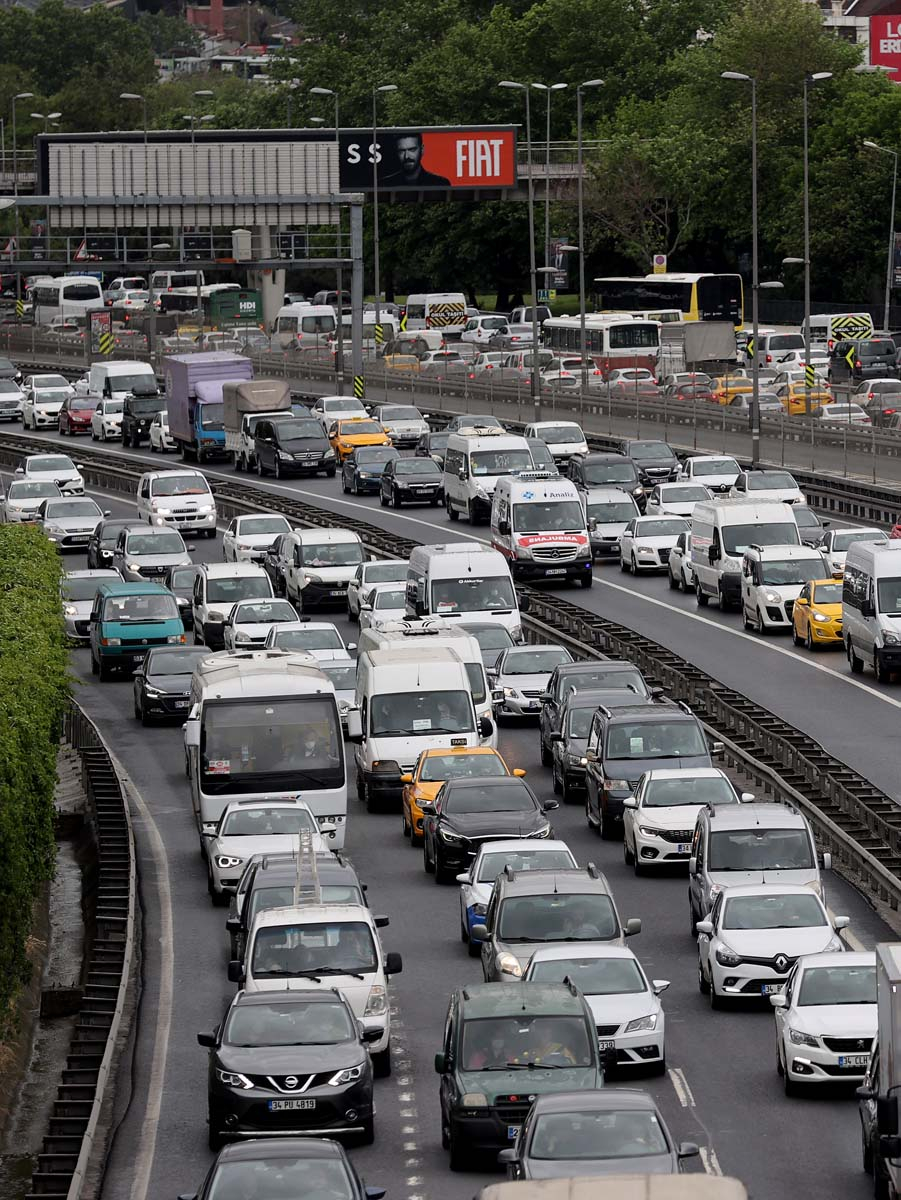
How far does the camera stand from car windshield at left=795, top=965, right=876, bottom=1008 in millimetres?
22172

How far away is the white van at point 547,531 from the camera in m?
52.8

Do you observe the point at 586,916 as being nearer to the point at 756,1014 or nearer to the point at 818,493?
the point at 756,1014

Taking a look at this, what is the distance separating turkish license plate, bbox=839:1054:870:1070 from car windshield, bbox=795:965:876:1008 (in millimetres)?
498

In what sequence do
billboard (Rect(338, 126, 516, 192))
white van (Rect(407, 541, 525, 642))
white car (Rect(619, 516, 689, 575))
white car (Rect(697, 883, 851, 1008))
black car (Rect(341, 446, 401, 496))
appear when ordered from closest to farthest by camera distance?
white car (Rect(697, 883, 851, 1008)) → white van (Rect(407, 541, 525, 642)) → white car (Rect(619, 516, 689, 575)) → black car (Rect(341, 446, 401, 496)) → billboard (Rect(338, 126, 516, 192))

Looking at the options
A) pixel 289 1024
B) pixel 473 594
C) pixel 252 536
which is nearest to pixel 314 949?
pixel 289 1024

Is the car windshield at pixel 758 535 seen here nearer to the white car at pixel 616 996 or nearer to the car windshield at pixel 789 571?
the car windshield at pixel 789 571

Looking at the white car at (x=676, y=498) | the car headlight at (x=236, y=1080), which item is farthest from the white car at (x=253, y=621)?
the car headlight at (x=236, y=1080)

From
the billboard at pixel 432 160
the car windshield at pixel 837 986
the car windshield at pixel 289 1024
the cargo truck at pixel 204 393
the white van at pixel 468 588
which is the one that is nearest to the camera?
the car windshield at pixel 289 1024

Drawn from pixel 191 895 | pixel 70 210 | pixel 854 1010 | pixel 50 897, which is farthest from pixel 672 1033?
pixel 70 210

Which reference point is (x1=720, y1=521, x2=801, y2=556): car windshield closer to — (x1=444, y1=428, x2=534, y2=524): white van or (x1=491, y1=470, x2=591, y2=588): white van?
(x1=491, y1=470, x2=591, y2=588): white van

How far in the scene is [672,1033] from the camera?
80.6 feet

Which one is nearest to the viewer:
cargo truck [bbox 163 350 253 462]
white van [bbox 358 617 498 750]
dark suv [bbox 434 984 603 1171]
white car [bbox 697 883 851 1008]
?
dark suv [bbox 434 984 603 1171]

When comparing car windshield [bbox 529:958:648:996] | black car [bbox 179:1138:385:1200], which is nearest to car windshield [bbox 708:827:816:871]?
car windshield [bbox 529:958:648:996]

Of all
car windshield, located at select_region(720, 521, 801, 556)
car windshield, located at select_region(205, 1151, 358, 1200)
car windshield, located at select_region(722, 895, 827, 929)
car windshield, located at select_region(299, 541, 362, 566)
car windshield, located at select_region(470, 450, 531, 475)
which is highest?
car windshield, located at select_region(470, 450, 531, 475)
